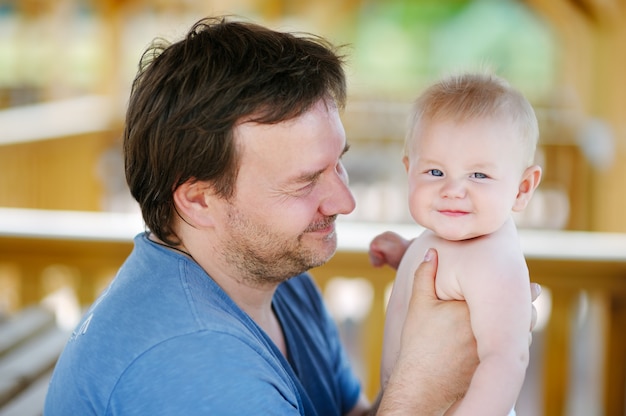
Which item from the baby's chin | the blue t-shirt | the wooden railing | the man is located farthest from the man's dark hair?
the wooden railing

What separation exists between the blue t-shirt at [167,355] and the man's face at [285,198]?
11 centimetres

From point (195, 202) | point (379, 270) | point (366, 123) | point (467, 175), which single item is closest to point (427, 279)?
point (467, 175)

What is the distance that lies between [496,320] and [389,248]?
0.45 m

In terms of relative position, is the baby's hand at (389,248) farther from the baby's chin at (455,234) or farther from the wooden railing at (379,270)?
the wooden railing at (379,270)

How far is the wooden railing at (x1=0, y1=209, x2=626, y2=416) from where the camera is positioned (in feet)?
8.48

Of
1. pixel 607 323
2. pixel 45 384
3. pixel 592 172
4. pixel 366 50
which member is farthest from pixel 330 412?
pixel 366 50

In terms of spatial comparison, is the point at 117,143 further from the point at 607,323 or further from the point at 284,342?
the point at 284,342

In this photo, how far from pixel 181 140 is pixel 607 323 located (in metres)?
1.71

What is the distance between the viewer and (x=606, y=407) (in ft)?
8.68

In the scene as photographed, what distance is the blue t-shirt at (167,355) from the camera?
3.96 feet

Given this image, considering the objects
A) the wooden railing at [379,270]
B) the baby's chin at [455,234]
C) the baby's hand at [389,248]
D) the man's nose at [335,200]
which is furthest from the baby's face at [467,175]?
the wooden railing at [379,270]

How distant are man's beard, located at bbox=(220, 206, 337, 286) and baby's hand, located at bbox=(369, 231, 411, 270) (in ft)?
1.05

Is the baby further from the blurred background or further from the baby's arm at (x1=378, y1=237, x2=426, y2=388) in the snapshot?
the blurred background

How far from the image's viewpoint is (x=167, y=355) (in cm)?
122
